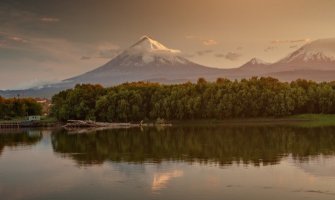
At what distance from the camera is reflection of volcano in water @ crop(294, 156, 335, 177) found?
96.9ft

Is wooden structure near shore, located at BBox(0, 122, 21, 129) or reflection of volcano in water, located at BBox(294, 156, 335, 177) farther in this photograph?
wooden structure near shore, located at BBox(0, 122, 21, 129)

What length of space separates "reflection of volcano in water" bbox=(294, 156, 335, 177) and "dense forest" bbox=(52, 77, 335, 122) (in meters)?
54.2

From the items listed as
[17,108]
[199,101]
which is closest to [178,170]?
[199,101]

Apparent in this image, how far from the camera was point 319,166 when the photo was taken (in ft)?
105

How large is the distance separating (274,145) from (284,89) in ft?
165

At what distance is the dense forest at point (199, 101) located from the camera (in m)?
90.1

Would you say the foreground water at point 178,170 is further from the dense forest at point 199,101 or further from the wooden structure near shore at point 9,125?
the wooden structure near shore at point 9,125

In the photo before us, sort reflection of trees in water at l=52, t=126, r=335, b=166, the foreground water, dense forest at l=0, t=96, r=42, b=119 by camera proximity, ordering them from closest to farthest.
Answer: the foreground water
reflection of trees in water at l=52, t=126, r=335, b=166
dense forest at l=0, t=96, r=42, b=119

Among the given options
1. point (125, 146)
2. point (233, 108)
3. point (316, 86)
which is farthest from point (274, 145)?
point (316, 86)

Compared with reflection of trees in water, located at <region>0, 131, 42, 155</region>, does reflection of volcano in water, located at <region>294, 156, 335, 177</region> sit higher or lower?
lower

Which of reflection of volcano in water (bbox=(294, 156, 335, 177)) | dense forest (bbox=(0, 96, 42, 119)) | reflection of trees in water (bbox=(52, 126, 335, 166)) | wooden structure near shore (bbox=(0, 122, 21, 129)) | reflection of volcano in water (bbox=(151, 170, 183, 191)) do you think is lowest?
reflection of volcano in water (bbox=(151, 170, 183, 191))

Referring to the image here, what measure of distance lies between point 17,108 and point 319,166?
101898 mm

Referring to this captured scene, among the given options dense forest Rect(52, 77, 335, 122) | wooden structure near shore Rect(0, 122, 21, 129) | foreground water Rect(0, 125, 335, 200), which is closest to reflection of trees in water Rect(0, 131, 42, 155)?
foreground water Rect(0, 125, 335, 200)

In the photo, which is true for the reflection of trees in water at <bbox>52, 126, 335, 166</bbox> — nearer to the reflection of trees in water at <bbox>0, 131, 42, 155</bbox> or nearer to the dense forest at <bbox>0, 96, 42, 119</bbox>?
the reflection of trees in water at <bbox>0, 131, 42, 155</bbox>
